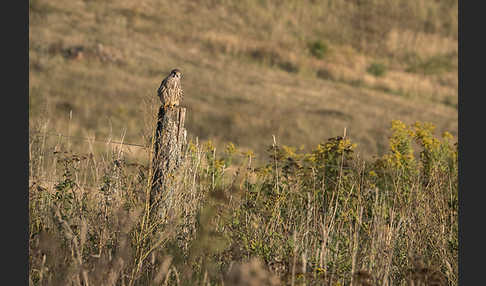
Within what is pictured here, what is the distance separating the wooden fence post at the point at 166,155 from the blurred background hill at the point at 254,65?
7.14 meters

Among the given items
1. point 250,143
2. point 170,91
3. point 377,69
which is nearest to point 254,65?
point 377,69

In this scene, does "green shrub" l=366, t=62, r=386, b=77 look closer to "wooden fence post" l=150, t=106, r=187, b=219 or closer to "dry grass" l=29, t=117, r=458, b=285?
"dry grass" l=29, t=117, r=458, b=285

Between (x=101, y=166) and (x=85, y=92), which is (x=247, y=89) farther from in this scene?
(x=101, y=166)

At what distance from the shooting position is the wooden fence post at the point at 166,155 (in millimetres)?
3697

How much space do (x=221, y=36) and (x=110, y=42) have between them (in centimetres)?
822

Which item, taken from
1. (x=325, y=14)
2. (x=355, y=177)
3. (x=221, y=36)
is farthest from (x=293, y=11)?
(x=355, y=177)

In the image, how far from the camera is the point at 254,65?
1145 inches

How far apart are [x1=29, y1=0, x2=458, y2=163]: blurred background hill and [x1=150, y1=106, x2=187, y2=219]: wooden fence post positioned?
714 cm

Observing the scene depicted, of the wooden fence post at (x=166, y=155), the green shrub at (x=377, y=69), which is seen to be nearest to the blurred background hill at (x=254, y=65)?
the green shrub at (x=377, y=69)

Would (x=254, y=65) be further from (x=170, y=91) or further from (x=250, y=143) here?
(x=170, y=91)

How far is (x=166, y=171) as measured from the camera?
3779 mm

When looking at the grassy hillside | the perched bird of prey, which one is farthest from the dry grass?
the perched bird of prey

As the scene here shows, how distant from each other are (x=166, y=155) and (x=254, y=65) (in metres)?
25.7

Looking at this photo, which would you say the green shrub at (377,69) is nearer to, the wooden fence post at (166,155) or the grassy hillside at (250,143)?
the grassy hillside at (250,143)
